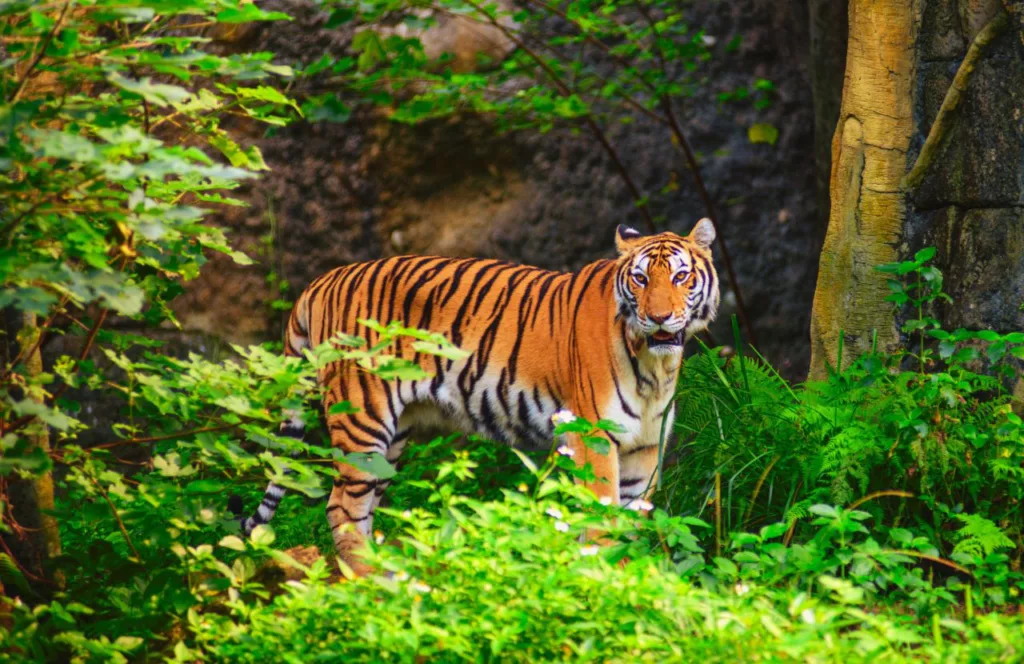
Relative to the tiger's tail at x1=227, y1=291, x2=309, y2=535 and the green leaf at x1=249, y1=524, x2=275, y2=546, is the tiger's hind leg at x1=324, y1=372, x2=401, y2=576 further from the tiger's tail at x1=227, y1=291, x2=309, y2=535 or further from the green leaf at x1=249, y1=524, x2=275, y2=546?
the green leaf at x1=249, y1=524, x2=275, y2=546

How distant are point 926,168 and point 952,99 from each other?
305mm

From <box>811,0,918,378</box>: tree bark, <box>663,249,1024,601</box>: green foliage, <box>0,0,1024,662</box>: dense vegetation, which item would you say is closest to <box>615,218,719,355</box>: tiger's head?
<box>0,0,1024,662</box>: dense vegetation

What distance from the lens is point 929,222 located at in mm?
4691

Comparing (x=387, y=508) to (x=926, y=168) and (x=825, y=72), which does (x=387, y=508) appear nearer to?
(x=926, y=168)

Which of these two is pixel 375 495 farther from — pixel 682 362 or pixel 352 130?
pixel 352 130

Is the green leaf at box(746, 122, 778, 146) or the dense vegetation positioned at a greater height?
the green leaf at box(746, 122, 778, 146)

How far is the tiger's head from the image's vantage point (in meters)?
4.77

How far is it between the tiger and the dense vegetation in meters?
0.27

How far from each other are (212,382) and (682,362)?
8.38 ft

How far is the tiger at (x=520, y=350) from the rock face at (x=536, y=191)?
4.72ft

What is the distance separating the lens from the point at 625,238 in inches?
209

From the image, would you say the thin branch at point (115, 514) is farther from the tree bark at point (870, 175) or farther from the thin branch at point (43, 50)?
the tree bark at point (870, 175)

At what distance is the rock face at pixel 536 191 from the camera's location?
7.04 m

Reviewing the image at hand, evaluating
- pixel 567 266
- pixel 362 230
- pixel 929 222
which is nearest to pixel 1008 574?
pixel 929 222
